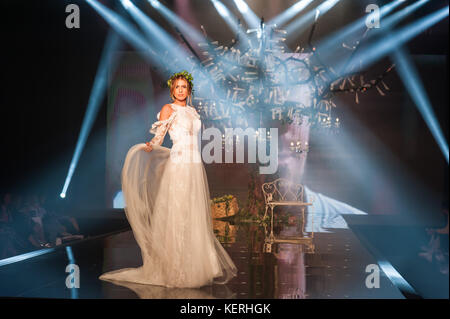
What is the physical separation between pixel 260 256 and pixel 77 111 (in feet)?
18.8

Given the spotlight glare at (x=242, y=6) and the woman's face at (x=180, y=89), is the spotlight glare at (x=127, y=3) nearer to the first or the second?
the spotlight glare at (x=242, y=6)

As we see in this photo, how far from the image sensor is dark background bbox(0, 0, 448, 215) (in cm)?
695

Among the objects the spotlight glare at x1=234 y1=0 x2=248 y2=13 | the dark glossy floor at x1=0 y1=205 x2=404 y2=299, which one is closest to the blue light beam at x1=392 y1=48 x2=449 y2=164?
the spotlight glare at x1=234 y1=0 x2=248 y2=13

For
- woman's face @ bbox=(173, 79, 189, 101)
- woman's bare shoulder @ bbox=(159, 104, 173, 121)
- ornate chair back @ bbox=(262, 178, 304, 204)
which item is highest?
woman's face @ bbox=(173, 79, 189, 101)

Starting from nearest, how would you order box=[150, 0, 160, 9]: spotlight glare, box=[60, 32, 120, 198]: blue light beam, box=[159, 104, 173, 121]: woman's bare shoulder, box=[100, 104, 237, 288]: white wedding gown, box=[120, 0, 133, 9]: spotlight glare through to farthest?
box=[100, 104, 237, 288]: white wedding gown → box=[159, 104, 173, 121]: woman's bare shoulder → box=[60, 32, 120, 198]: blue light beam → box=[120, 0, 133, 9]: spotlight glare → box=[150, 0, 160, 9]: spotlight glare

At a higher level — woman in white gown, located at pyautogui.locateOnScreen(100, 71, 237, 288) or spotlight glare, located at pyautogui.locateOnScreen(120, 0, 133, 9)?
spotlight glare, located at pyautogui.locateOnScreen(120, 0, 133, 9)

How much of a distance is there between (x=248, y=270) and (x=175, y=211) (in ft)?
3.67

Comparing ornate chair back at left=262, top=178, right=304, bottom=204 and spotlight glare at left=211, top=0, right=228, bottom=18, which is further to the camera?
spotlight glare at left=211, top=0, right=228, bottom=18

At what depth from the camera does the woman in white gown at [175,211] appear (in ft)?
11.6

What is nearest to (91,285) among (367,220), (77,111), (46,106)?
(46,106)

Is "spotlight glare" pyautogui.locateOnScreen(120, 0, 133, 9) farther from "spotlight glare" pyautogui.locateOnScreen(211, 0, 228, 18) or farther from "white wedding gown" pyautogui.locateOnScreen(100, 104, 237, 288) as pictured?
"white wedding gown" pyautogui.locateOnScreen(100, 104, 237, 288)

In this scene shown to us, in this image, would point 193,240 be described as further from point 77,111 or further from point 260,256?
point 77,111

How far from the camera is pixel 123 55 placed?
1059cm

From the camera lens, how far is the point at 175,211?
141 inches
